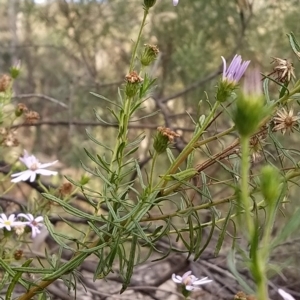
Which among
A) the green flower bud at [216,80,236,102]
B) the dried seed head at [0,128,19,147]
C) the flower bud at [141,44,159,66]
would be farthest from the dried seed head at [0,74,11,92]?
the green flower bud at [216,80,236,102]

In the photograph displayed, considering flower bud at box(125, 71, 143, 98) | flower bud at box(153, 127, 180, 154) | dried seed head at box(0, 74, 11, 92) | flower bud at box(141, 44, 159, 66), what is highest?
flower bud at box(141, 44, 159, 66)

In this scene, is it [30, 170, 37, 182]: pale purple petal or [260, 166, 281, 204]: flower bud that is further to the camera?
[30, 170, 37, 182]: pale purple petal

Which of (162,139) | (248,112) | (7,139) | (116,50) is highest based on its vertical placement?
(248,112)

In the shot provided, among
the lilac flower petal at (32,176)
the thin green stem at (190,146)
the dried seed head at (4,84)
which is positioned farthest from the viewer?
the dried seed head at (4,84)

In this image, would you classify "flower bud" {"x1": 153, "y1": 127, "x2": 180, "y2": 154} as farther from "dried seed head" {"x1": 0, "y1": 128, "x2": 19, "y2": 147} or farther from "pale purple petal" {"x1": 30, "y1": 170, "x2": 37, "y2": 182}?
"dried seed head" {"x1": 0, "y1": 128, "x2": 19, "y2": 147}

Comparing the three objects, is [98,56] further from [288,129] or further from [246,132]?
[246,132]

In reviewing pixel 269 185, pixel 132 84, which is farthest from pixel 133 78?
pixel 269 185

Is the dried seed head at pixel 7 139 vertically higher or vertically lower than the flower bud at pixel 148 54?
lower

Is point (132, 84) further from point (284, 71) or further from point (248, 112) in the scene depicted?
point (248, 112)

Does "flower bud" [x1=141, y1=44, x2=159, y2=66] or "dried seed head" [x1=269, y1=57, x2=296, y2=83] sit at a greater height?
"dried seed head" [x1=269, y1=57, x2=296, y2=83]

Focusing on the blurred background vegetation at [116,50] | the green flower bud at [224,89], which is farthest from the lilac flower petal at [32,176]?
the blurred background vegetation at [116,50]

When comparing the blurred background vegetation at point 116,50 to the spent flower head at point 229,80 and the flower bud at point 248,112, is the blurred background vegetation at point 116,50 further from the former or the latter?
the flower bud at point 248,112
